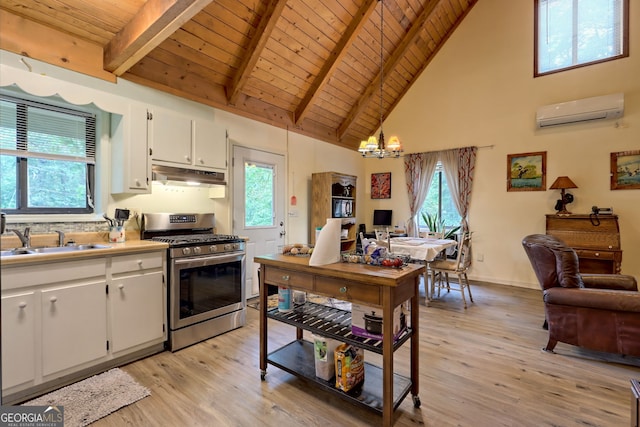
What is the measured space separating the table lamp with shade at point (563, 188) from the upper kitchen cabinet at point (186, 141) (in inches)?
186

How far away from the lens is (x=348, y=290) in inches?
70.9

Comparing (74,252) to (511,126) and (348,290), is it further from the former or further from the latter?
(511,126)

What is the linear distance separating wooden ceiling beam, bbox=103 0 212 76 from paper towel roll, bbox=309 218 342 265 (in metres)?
1.79

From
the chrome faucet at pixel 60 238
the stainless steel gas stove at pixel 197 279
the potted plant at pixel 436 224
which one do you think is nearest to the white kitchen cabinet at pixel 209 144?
the stainless steel gas stove at pixel 197 279

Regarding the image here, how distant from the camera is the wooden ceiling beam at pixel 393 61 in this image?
4871 millimetres

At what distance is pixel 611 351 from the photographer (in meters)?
2.43

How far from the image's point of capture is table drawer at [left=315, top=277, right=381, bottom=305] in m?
1.70

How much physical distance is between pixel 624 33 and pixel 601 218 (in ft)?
8.85

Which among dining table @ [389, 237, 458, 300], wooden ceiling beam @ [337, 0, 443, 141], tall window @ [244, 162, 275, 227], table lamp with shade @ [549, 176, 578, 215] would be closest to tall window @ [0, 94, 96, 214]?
tall window @ [244, 162, 275, 227]

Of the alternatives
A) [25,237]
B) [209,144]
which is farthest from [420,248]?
[25,237]

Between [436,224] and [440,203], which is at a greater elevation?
[440,203]

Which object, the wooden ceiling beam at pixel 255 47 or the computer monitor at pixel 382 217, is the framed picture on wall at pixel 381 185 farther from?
the wooden ceiling beam at pixel 255 47

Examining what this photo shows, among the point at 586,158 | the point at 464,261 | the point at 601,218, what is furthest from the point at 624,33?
the point at 464,261

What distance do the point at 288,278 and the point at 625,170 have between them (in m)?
5.15
